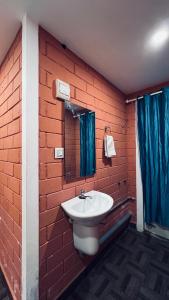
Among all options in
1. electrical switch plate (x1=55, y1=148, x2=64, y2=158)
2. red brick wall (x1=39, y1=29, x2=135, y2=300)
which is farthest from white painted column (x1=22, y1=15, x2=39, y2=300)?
electrical switch plate (x1=55, y1=148, x2=64, y2=158)

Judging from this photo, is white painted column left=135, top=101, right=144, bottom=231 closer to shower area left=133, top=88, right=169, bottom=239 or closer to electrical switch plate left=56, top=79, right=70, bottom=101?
shower area left=133, top=88, right=169, bottom=239

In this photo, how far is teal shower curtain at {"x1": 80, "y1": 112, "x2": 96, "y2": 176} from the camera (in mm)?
1514

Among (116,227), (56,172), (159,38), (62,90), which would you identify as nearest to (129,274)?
(116,227)

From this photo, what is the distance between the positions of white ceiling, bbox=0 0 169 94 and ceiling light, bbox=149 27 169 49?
0.14 feet

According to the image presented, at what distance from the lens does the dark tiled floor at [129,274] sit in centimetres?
127

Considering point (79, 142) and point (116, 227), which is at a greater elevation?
point (79, 142)

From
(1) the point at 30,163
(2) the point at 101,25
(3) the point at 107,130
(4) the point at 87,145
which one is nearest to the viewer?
(1) the point at 30,163

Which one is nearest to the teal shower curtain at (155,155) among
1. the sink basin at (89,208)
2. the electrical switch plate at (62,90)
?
the sink basin at (89,208)

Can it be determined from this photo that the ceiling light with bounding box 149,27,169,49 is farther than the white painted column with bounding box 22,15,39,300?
Yes

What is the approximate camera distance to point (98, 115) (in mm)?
1755

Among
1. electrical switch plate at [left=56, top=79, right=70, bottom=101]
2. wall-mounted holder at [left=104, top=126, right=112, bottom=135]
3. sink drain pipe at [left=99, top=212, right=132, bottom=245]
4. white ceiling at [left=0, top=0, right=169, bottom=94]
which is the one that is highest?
white ceiling at [left=0, top=0, right=169, bottom=94]

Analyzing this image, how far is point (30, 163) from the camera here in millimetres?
997

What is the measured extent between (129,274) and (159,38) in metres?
2.30

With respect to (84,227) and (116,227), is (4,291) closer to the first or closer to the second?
(84,227)
